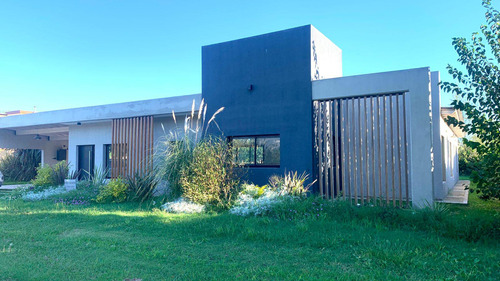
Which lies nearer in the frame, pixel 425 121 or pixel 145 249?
pixel 145 249

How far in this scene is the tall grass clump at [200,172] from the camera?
849 centimetres

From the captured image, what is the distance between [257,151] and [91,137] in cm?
937

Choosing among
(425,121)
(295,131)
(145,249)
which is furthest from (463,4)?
(145,249)

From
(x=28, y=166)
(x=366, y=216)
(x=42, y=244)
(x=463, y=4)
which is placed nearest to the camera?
(x=42, y=244)

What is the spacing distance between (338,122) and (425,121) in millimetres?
2556

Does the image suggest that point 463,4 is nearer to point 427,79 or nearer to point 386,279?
point 427,79

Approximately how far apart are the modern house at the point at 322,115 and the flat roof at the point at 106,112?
0.08m

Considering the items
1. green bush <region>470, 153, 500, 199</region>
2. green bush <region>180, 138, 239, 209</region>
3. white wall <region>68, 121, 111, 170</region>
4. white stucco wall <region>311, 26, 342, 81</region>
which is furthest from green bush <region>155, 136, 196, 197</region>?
white wall <region>68, 121, 111, 170</region>

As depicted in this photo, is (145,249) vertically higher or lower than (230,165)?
lower

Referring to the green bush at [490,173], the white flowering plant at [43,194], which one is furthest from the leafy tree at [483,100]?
the white flowering plant at [43,194]

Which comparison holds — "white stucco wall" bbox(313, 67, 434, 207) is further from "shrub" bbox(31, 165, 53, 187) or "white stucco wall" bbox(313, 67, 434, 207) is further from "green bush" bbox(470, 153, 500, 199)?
"shrub" bbox(31, 165, 53, 187)

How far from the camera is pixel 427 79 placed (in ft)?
25.8

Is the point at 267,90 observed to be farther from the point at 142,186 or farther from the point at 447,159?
the point at 447,159

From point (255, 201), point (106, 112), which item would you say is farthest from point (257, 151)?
point (106, 112)
